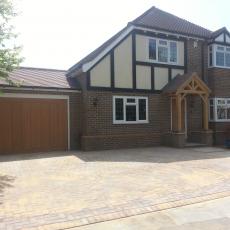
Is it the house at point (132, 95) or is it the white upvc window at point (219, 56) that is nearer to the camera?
the house at point (132, 95)

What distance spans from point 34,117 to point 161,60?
7434mm

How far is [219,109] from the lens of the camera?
717 inches

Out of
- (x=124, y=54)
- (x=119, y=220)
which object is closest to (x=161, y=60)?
(x=124, y=54)

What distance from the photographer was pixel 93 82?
15.0m

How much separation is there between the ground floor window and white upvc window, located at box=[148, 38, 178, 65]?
347cm

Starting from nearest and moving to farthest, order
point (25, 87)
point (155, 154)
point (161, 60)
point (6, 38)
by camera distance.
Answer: point (6, 38) < point (155, 154) < point (25, 87) < point (161, 60)

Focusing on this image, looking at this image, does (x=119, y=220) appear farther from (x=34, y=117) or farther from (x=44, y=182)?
(x=34, y=117)

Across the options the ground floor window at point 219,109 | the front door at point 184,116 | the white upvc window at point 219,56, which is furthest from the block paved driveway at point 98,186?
the white upvc window at point 219,56

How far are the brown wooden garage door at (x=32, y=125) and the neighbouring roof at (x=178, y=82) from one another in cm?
549

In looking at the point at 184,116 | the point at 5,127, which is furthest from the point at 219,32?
the point at 5,127

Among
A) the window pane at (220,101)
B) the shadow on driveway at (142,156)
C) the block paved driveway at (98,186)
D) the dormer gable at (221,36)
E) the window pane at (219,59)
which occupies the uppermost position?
the dormer gable at (221,36)

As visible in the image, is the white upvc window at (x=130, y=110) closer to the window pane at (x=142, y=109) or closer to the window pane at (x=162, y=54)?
the window pane at (x=142, y=109)

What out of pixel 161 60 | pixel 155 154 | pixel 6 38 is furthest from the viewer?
pixel 161 60

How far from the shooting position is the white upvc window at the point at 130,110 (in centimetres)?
1552
